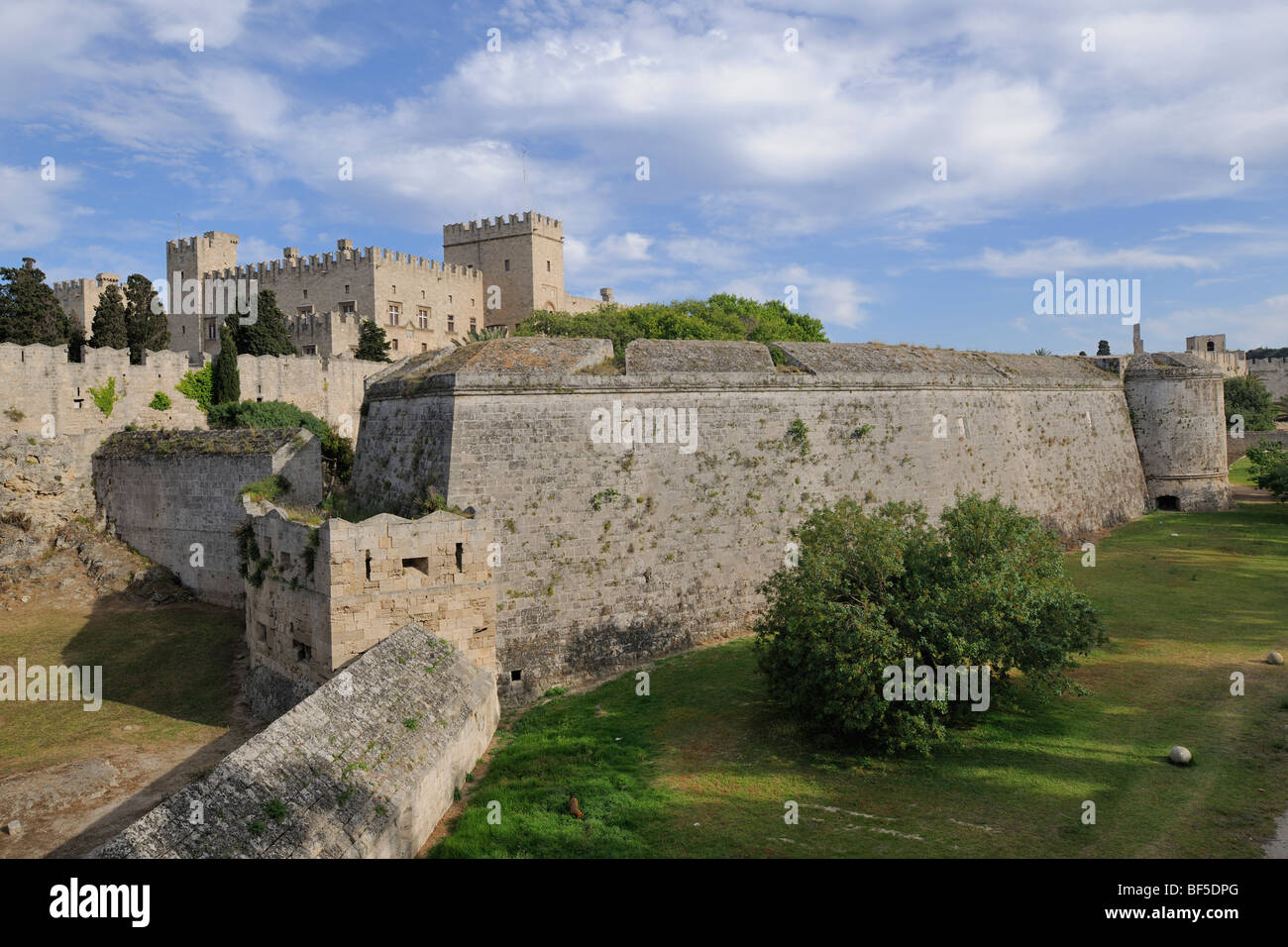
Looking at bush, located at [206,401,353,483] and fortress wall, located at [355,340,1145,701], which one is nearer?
fortress wall, located at [355,340,1145,701]

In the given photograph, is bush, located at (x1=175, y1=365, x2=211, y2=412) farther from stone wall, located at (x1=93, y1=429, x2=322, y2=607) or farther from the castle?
the castle

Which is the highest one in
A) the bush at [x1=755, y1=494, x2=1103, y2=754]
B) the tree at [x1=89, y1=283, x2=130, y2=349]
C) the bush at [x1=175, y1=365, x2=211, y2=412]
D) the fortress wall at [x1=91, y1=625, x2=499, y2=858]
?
the tree at [x1=89, y1=283, x2=130, y2=349]

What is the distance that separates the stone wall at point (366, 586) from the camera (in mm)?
Answer: 14336

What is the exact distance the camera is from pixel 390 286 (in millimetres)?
53500

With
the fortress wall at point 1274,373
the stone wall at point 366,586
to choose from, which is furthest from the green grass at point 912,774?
the fortress wall at point 1274,373

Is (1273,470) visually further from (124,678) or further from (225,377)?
(225,377)

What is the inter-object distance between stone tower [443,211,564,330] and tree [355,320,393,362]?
13.7m

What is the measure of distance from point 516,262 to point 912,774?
172 feet

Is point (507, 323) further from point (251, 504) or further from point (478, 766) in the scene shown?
point (478, 766)

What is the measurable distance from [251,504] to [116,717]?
479 cm

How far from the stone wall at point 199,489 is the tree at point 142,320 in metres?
14.1

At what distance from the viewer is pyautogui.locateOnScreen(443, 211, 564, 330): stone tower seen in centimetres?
5947

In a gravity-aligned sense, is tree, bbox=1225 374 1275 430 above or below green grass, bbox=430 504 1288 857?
above

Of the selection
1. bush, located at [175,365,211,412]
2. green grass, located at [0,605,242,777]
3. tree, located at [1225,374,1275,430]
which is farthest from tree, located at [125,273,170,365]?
tree, located at [1225,374,1275,430]
